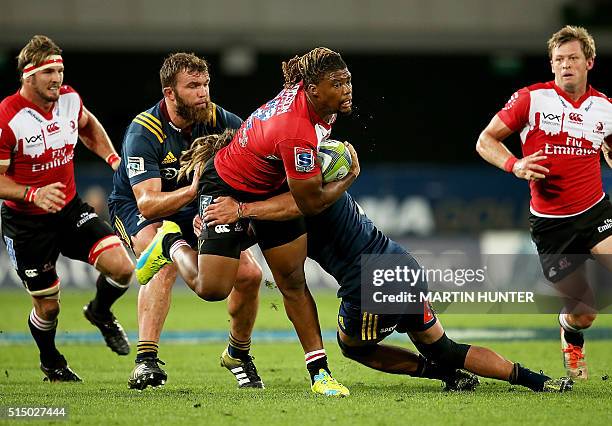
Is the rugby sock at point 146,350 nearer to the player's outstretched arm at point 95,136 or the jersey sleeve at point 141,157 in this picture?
the jersey sleeve at point 141,157

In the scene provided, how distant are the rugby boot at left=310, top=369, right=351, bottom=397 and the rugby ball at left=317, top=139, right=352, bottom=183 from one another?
1.32 metres

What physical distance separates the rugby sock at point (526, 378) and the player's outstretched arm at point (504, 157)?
1.41 m

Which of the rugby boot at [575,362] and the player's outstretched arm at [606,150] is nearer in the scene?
the rugby boot at [575,362]

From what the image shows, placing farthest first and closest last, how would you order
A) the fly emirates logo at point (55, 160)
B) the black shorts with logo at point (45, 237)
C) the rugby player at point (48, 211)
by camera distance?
the black shorts with logo at point (45, 237) → the fly emirates logo at point (55, 160) → the rugby player at point (48, 211)

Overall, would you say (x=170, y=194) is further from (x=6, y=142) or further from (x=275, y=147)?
(x=6, y=142)

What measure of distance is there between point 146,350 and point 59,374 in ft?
3.83

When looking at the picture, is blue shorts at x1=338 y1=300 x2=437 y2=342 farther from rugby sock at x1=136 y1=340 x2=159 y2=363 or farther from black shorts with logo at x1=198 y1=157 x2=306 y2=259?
rugby sock at x1=136 y1=340 x2=159 y2=363

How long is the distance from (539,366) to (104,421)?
4164 millimetres

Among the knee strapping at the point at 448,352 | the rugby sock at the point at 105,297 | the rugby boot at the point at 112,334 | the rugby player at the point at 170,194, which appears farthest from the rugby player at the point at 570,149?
the rugby boot at the point at 112,334

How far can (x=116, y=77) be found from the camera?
23.9 m

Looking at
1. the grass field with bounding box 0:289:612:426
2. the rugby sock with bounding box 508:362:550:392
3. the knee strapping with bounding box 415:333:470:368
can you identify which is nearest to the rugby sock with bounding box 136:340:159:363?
the grass field with bounding box 0:289:612:426

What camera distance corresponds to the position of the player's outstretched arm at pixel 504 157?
7.25 m

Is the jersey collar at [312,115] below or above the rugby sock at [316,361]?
above

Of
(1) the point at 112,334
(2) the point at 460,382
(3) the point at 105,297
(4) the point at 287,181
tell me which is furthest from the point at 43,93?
(2) the point at 460,382
